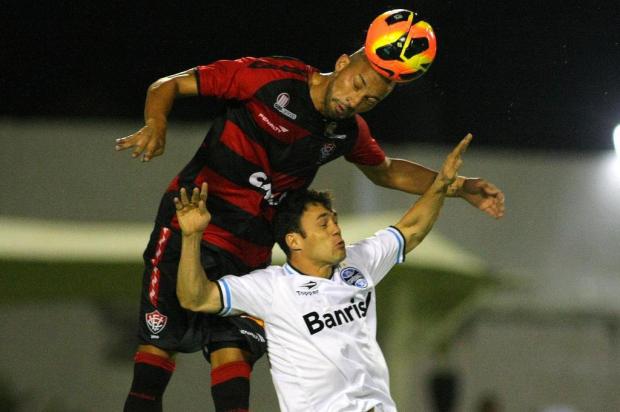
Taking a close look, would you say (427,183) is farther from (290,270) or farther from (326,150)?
(290,270)

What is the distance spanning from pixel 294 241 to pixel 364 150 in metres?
0.44

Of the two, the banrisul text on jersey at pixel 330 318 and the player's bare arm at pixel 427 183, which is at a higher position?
the player's bare arm at pixel 427 183

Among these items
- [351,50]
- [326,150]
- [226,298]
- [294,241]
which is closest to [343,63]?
[326,150]

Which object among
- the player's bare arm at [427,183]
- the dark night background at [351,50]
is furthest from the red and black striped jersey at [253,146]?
the dark night background at [351,50]

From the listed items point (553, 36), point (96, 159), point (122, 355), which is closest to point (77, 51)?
point (96, 159)

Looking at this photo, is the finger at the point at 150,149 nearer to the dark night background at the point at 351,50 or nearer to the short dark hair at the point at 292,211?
the short dark hair at the point at 292,211

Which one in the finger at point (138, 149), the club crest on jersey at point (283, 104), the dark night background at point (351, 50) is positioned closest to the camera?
the finger at point (138, 149)

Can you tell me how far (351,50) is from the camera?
5.70 m

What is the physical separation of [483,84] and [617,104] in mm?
962

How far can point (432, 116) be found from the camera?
615cm

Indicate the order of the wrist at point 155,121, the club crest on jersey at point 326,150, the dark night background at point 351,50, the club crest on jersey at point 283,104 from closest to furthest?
the wrist at point 155,121 < the club crest on jersey at point 283,104 < the club crest on jersey at point 326,150 < the dark night background at point 351,50

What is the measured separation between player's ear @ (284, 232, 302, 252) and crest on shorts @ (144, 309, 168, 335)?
1.32 feet

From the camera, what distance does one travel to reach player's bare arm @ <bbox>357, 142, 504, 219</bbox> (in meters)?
2.90

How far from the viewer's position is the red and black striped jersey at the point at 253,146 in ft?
8.41
